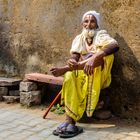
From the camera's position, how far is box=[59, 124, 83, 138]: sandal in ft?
13.5

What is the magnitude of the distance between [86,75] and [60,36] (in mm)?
1165

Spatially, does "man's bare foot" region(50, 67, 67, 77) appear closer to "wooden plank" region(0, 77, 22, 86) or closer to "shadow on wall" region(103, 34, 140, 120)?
"shadow on wall" region(103, 34, 140, 120)

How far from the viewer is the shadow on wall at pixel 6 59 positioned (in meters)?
6.03

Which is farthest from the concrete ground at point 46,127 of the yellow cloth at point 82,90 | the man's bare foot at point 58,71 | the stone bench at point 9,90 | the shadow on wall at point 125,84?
the man's bare foot at point 58,71

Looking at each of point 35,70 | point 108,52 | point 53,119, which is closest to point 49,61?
point 35,70

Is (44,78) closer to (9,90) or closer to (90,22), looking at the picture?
(9,90)

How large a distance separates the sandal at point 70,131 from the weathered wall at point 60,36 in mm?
889

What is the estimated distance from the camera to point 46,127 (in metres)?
4.46

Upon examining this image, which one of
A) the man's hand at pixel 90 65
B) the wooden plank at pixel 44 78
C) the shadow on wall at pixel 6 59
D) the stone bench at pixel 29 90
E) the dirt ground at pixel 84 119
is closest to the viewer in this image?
the man's hand at pixel 90 65

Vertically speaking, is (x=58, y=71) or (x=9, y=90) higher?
(x=58, y=71)

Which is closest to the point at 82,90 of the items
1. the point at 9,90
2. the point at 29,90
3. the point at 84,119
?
the point at 84,119

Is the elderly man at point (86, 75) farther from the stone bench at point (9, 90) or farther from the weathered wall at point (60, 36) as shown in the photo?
the stone bench at point (9, 90)

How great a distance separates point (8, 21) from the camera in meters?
6.04

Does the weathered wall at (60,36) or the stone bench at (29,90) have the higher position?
the weathered wall at (60,36)
